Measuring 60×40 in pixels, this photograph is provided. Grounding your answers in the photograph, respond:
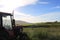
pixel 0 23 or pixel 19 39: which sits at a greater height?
pixel 0 23

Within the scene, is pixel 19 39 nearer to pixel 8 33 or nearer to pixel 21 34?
pixel 21 34

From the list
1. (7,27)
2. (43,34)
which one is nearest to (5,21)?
(7,27)

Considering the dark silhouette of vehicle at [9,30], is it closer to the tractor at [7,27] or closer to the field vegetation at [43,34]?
the tractor at [7,27]

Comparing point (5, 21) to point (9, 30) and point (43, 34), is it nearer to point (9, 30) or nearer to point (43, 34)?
point (9, 30)

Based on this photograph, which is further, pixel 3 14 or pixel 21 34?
pixel 21 34

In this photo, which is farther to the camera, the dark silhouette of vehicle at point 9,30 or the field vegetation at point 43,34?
the field vegetation at point 43,34

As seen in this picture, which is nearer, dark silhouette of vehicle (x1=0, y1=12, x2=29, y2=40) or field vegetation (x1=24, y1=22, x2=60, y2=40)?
dark silhouette of vehicle (x1=0, y1=12, x2=29, y2=40)

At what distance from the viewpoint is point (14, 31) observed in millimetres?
15633

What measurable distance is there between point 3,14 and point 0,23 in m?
0.65

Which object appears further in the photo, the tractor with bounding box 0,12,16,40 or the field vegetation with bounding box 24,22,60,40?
the field vegetation with bounding box 24,22,60,40

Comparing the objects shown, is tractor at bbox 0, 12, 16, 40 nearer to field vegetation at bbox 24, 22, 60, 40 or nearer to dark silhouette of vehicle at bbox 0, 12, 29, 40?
dark silhouette of vehicle at bbox 0, 12, 29, 40

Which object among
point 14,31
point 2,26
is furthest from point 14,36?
point 2,26

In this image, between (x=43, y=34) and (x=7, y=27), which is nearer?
(x=7, y=27)

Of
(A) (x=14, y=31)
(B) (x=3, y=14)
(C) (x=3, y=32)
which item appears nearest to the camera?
(C) (x=3, y=32)
